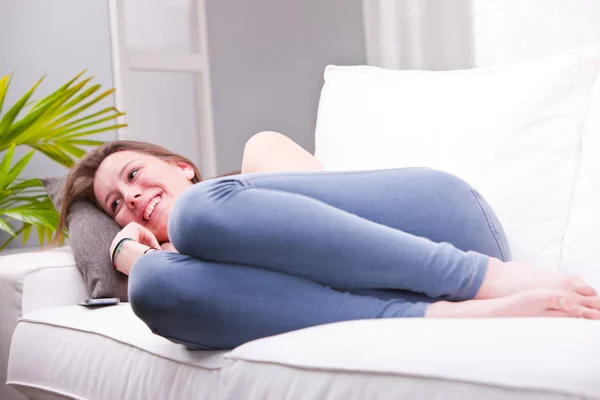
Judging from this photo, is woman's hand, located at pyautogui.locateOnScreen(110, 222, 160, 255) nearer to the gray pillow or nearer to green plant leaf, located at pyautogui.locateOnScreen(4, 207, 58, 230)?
the gray pillow

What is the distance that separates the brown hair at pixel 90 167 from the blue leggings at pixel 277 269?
0.81 metres

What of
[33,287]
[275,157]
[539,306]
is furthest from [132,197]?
[539,306]

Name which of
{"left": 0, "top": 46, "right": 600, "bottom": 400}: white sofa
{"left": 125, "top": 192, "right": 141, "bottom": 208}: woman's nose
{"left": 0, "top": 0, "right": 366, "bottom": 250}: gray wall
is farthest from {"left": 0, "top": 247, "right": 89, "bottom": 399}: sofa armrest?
{"left": 0, "top": 0, "right": 366, "bottom": 250}: gray wall

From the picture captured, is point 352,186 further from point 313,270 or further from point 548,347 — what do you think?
point 548,347

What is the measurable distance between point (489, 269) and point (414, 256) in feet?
0.38

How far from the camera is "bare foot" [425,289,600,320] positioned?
3.67 ft

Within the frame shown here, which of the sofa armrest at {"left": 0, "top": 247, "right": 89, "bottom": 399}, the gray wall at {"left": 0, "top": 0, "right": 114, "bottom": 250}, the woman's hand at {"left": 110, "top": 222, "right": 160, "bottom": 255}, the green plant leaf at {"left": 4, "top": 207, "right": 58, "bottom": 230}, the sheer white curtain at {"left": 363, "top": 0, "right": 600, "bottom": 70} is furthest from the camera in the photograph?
the gray wall at {"left": 0, "top": 0, "right": 114, "bottom": 250}

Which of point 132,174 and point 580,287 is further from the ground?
point 132,174

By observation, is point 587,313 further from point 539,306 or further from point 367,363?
point 367,363

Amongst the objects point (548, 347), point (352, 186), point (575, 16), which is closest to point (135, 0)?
point (575, 16)

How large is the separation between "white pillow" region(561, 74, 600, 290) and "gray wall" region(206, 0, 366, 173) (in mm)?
2877

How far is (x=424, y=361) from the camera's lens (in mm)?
964

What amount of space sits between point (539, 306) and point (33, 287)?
1.26 m

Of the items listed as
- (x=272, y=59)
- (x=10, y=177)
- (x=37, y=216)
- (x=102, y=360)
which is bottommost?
(x=102, y=360)
